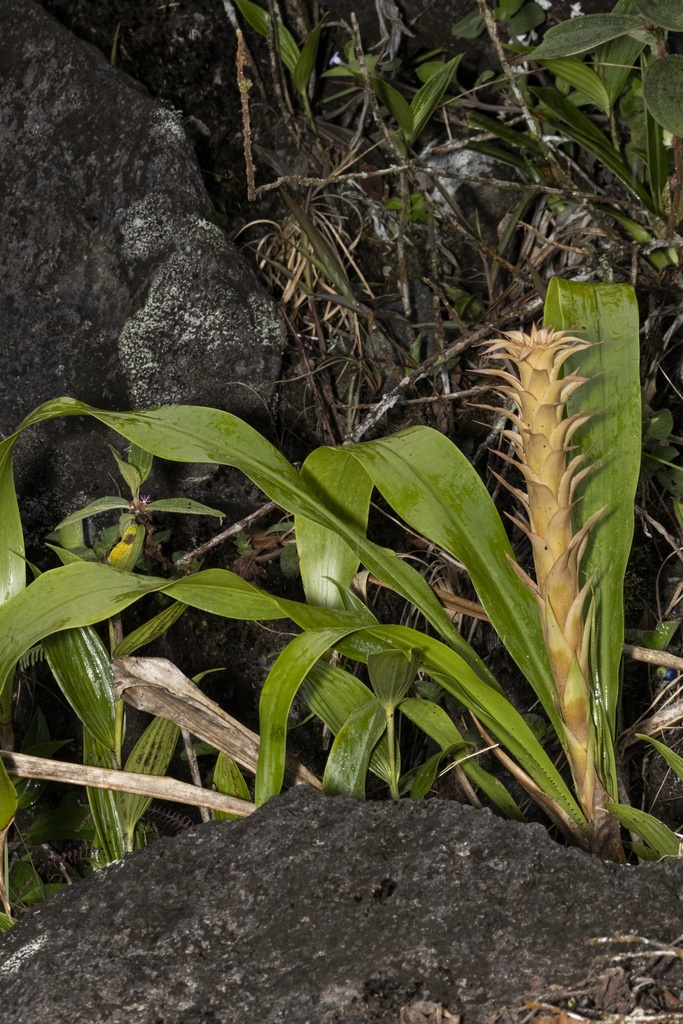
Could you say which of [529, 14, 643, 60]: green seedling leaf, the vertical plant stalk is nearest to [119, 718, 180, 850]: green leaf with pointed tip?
the vertical plant stalk

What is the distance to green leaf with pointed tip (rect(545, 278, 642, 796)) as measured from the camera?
1.14 metres

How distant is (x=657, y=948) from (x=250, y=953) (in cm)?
39

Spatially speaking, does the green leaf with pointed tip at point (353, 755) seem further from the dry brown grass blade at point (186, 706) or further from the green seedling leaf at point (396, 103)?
the green seedling leaf at point (396, 103)

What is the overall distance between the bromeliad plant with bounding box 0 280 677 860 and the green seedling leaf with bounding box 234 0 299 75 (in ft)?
3.09

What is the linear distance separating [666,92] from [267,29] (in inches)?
33.8

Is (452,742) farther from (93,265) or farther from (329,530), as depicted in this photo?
(93,265)

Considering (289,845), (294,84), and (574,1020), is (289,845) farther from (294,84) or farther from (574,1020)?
(294,84)

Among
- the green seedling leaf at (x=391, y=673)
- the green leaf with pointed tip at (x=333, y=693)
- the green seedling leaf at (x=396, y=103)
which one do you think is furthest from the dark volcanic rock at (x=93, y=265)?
the green seedling leaf at (x=391, y=673)

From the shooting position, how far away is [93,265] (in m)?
1.60

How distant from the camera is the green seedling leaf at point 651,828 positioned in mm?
1010

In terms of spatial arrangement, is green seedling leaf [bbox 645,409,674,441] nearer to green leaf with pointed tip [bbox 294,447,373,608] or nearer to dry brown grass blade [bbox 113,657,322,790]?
green leaf with pointed tip [bbox 294,447,373,608]

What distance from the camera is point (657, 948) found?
0.78m

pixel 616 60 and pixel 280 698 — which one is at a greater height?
pixel 616 60

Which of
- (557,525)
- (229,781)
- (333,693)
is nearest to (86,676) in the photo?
(229,781)
